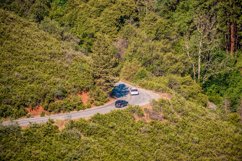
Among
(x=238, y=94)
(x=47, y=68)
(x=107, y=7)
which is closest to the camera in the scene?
(x=47, y=68)

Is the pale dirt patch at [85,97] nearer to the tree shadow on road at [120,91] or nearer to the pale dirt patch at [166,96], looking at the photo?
the tree shadow on road at [120,91]

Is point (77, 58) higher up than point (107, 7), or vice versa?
point (107, 7)

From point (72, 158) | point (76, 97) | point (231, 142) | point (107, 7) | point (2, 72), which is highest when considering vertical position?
point (107, 7)

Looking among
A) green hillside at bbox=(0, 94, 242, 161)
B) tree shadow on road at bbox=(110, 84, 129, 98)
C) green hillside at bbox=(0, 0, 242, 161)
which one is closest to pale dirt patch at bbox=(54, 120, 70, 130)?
green hillside at bbox=(0, 0, 242, 161)

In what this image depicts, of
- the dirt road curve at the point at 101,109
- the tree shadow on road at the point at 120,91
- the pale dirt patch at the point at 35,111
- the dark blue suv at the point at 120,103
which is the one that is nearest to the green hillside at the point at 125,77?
the pale dirt patch at the point at 35,111

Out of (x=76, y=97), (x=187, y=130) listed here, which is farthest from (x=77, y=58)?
(x=187, y=130)

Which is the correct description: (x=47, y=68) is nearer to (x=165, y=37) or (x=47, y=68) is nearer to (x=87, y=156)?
(x=87, y=156)

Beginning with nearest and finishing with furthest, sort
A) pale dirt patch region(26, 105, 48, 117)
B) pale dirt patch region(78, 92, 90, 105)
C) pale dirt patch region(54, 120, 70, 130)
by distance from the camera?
pale dirt patch region(54, 120, 70, 130)
pale dirt patch region(26, 105, 48, 117)
pale dirt patch region(78, 92, 90, 105)

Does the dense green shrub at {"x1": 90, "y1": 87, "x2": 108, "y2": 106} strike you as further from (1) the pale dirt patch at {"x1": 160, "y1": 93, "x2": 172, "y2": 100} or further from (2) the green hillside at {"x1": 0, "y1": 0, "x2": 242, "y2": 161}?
(1) the pale dirt patch at {"x1": 160, "y1": 93, "x2": 172, "y2": 100}
